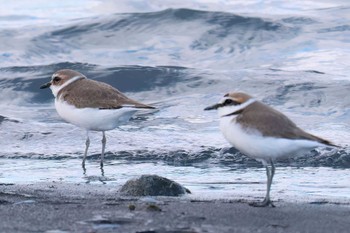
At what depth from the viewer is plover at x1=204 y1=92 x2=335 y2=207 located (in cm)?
648

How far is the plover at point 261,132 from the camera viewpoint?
648cm

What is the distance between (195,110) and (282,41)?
19.7 ft

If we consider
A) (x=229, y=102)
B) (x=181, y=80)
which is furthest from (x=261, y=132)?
(x=181, y=80)

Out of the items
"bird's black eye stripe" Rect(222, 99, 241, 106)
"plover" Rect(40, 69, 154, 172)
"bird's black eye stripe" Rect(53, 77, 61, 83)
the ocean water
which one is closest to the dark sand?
"bird's black eye stripe" Rect(222, 99, 241, 106)

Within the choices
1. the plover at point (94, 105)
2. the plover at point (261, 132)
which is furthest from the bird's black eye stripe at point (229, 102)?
the plover at point (94, 105)

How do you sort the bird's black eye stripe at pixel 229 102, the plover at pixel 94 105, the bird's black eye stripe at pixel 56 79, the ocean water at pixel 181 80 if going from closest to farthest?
the bird's black eye stripe at pixel 229 102
the plover at pixel 94 105
the ocean water at pixel 181 80
the bird's black eye stripe at pixel 56 79

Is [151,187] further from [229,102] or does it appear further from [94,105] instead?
[94,105]

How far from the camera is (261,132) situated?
652 cm

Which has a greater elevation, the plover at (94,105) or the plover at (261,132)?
the plover at (261,132)

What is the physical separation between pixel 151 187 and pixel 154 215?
150 cm

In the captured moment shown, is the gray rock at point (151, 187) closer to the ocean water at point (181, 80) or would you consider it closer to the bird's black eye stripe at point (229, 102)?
the ocean water at point (181, 80)

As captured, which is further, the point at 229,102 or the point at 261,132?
the point at 229,102

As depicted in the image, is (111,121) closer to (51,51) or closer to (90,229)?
(90,229)

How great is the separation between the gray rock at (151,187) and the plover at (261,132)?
0.88m
